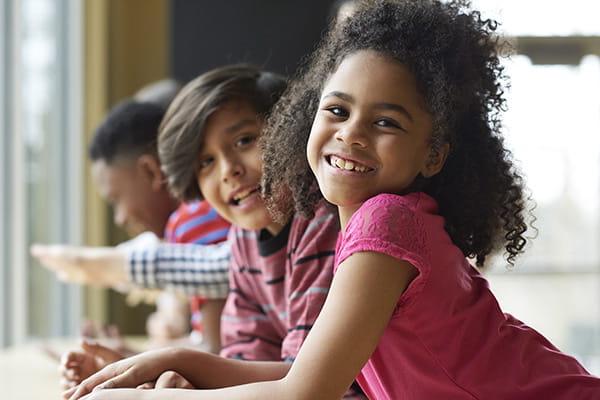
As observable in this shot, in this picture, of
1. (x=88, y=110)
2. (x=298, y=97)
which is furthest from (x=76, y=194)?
(x=298, y=97)

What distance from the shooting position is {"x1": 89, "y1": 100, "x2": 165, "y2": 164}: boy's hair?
1.70 meters

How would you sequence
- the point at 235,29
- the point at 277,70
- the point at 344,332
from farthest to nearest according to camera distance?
the point at 235,29 → the point at 277,70 → the point at 344,332

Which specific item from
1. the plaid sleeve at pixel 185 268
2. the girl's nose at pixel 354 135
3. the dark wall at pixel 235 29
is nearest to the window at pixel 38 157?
the dark wall at pixel 235 29

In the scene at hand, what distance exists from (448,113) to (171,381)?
0.39 metres

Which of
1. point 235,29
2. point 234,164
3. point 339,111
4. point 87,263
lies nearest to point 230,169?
point 234,164

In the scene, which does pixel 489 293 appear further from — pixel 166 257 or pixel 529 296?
pixel 529 296

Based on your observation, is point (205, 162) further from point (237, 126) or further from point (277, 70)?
point (277, 70)

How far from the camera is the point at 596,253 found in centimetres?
296

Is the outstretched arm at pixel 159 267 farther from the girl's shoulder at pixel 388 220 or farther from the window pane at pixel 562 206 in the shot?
the window pane at pixel 562 206

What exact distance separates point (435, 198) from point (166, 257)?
0.66 meters

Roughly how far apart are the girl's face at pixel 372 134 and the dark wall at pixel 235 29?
1984 millimetres

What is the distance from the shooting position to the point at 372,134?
78 centimetres

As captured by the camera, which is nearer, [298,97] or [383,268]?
[383,268]

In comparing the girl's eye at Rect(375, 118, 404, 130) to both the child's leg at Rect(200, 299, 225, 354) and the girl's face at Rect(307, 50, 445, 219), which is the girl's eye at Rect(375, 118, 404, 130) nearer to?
the girl's face at Rect(307, 50, 445, 219)
